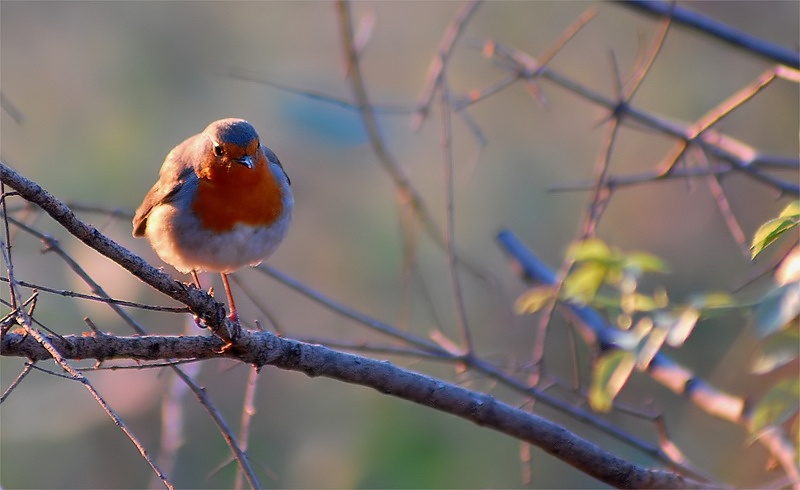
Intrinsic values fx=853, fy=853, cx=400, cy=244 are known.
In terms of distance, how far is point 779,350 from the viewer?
2074 mm

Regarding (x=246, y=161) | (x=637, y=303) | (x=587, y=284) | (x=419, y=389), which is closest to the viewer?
(x=419, y=389)

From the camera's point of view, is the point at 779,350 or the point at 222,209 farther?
the point at 222,209

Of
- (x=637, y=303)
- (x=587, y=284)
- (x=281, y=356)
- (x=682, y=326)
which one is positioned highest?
(x=587, y=284)

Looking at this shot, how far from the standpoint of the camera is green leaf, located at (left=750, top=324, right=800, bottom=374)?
6.64 ft

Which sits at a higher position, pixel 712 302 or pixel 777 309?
pixel 712 302

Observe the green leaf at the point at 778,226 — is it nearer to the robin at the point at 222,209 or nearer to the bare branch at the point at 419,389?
the bare branch at the point at 419,389

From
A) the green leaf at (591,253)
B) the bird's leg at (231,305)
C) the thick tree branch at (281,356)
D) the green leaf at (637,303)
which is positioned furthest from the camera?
the bird's leg at (231,305)

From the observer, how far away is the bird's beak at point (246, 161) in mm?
3051

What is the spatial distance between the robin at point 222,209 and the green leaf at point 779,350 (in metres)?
1.77

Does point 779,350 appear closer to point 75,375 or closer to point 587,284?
point 587,284

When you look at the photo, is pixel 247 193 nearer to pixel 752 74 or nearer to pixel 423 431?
pixel 423 431

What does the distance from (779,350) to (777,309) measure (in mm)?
476

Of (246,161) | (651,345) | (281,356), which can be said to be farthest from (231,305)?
(651,345)

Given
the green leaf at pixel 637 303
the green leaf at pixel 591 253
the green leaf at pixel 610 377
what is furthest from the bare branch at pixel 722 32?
the green leaf at pixel 610 377
